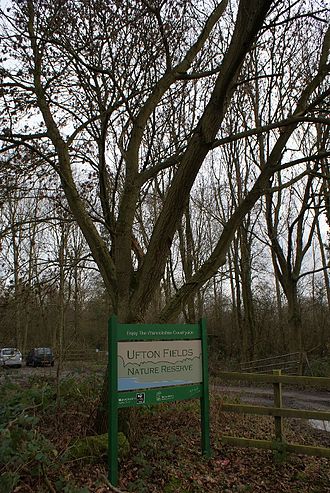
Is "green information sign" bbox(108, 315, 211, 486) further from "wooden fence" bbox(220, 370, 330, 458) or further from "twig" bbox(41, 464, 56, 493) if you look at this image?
"twig" bbox(41, 464, 56, 493)

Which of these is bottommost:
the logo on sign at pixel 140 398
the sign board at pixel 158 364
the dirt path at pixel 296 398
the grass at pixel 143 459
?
the dirt path at pixel 296 398

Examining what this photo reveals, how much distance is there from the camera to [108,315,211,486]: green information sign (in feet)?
17.3

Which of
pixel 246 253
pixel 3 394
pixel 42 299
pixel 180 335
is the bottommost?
pixel 3 394

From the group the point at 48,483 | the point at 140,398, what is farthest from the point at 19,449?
the point at 140,398

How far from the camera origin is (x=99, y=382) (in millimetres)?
8312

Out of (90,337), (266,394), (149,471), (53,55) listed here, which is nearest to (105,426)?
(149,471)

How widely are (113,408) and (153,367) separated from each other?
2.77ft

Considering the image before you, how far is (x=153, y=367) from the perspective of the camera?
5801 mm

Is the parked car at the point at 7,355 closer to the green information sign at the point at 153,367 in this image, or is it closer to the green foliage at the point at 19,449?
the green information sign at the point at 153,367

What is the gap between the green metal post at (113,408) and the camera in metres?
5.05

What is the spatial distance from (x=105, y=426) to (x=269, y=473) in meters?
2.37

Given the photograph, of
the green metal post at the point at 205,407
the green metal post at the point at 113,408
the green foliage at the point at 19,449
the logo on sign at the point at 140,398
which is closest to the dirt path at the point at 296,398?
the green metal post at the point at 205,407

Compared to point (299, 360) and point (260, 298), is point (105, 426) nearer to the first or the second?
point (299, 360)

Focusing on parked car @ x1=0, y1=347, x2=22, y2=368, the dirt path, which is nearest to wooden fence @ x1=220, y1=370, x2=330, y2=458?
parked car @ x1=0, y1=347, x2=22, y2=368
